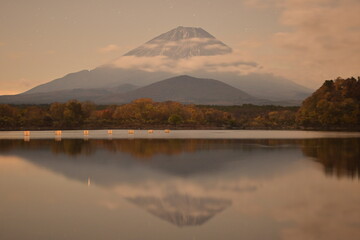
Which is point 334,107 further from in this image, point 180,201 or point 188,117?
point 180,201

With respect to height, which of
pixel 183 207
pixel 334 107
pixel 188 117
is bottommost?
pixel 183 207

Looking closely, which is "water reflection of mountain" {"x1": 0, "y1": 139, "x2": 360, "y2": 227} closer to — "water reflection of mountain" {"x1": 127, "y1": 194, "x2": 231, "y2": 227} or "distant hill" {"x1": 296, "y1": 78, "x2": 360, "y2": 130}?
"water reflection of mountain" {"x1": 127, "y1": 194, "x2": 231, "y2": 227}

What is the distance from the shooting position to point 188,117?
117 m

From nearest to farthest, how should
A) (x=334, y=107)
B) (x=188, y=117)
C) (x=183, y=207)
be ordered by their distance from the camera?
(x=183, y=207) → (x=334, y=107) → (x=188, y=117)

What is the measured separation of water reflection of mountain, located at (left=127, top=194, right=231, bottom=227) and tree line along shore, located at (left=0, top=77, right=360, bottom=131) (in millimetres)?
74998

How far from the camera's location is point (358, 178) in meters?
18.3

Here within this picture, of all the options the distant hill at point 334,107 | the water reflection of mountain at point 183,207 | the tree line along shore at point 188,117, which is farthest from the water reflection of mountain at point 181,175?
the tree line along shore at point 188,117

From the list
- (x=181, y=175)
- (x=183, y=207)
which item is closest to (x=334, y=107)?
(x=181, y=175)

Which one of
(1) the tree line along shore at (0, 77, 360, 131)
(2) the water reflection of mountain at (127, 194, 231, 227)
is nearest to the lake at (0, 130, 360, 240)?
(2) the water reflection of mountain at (127, 194, 231, 227)

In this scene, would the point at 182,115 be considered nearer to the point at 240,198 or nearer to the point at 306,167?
the point at 306,167

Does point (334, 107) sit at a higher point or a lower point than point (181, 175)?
higher

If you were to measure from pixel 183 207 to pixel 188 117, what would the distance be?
10406 cm

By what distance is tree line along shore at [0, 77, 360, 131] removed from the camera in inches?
3361

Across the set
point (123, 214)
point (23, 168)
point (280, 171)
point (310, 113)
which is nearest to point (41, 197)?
point (123, 214)
